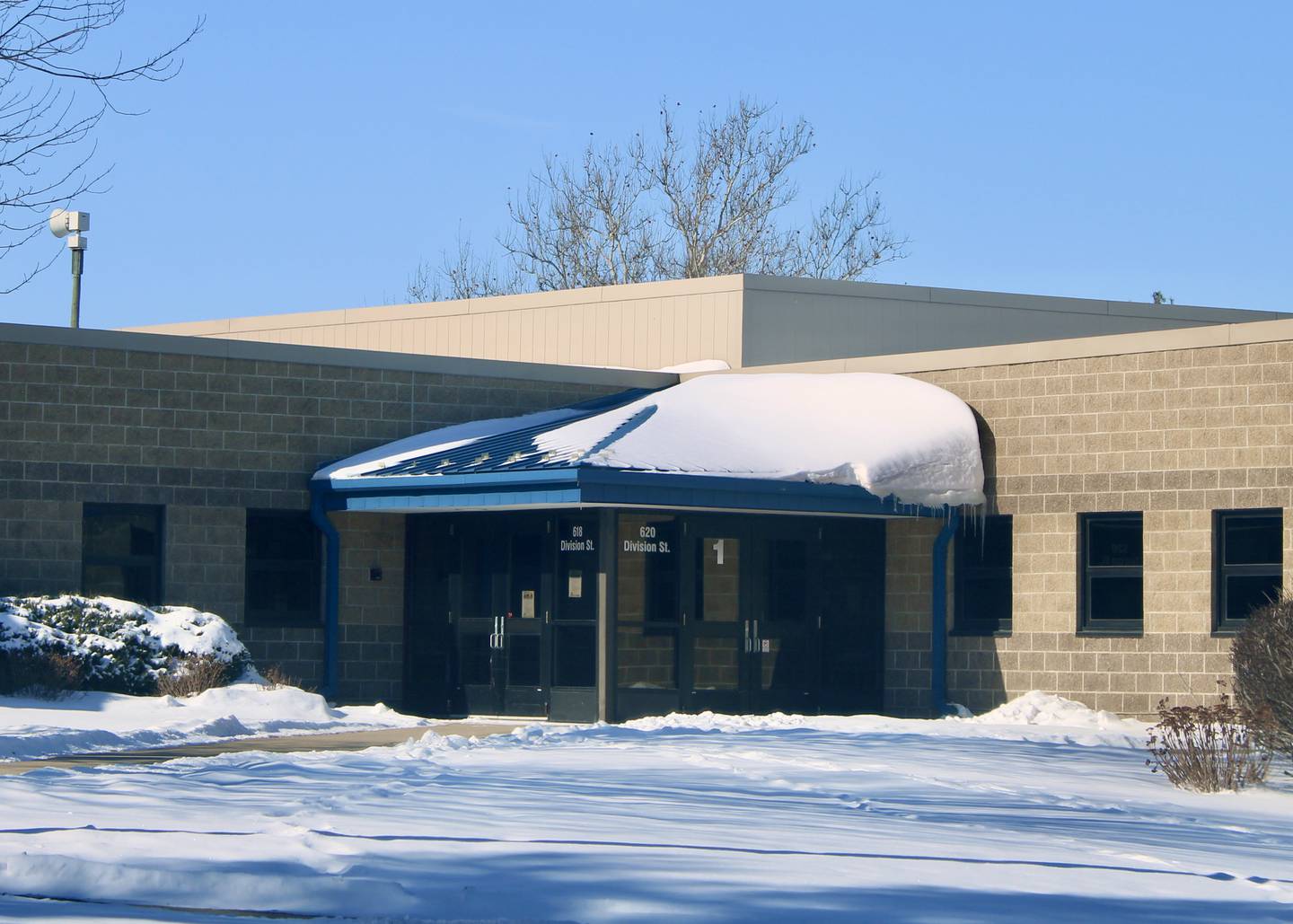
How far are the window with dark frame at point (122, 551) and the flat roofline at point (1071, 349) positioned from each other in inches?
302

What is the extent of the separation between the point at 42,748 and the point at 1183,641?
38.1 feet

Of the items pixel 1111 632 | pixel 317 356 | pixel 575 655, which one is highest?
pixel 317 356

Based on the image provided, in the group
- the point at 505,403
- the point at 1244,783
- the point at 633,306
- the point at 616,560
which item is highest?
the point at 633,306

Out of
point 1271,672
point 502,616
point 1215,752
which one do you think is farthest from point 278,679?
point 1271,672

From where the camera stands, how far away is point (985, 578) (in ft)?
73.4

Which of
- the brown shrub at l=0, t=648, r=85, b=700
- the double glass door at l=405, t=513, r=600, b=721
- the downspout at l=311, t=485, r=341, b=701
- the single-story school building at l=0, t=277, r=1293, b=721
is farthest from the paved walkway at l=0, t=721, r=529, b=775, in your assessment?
the downspout at l=311, t=485, r=341, b=701

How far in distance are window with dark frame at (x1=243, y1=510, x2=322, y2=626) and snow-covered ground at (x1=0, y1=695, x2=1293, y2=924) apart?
6780 mm

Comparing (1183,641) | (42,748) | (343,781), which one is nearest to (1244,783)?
(1183,641)

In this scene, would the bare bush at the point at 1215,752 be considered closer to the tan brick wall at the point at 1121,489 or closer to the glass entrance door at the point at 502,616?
the tan brick wall at the point at 1121,489

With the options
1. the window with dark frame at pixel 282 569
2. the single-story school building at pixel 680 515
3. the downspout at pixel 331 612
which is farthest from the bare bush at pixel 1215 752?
the window with dark frame at pixel 282 569

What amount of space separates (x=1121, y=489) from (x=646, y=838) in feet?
39.6

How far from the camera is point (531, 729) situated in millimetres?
17562

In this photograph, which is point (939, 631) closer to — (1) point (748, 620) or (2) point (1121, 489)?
(1) point (748, 620)

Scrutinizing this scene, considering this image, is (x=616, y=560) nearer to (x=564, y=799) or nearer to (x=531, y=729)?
(x=531, y=729)
